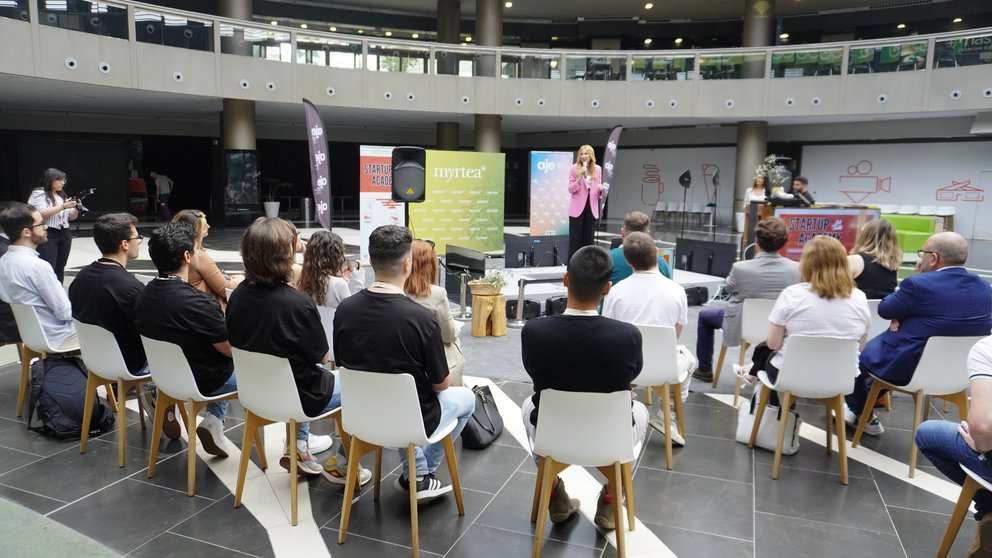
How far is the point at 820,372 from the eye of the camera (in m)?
3.36

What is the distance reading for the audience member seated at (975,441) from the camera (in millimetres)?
2320

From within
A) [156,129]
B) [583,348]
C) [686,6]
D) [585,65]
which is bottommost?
[583,348]

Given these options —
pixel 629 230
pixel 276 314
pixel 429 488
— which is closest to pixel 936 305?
pixel 629 230

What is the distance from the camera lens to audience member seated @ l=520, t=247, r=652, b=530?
2.51 metres

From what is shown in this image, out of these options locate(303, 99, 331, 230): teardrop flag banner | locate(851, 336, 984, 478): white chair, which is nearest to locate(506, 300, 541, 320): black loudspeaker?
locate(303, 99, 331, 230): teardrop flag banner

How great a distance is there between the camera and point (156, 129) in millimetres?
19125

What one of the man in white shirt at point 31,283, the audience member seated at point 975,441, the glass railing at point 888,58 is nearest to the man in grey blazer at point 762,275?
the audience member seated at point 975,441

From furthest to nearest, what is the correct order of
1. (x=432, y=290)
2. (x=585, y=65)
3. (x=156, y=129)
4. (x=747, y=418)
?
1. (x=156, y=129)
2. (x=585, y=65)
3. (x=747, y=418)
4. (x=432, y=290)

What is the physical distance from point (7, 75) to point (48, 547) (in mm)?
11785

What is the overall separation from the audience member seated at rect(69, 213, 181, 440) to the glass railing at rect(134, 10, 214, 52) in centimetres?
1137

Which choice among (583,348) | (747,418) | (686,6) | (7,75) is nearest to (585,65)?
(686,6)

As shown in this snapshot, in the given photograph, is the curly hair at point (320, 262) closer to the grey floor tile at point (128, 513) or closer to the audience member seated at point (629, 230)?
the grey floor tile at point (128, 513)

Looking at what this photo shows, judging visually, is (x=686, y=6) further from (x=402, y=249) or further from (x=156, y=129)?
(x=402, y=249)

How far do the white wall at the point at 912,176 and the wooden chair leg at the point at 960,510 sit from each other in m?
17.5
